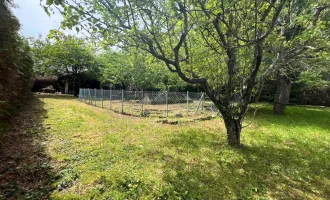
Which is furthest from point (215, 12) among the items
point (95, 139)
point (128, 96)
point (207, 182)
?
point (128, 96)

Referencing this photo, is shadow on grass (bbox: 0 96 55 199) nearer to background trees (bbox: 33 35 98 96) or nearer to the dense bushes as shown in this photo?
the dense bushes

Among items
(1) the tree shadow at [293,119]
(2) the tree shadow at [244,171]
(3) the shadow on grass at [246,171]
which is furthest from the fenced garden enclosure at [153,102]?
(2) the tree shadow at [244,171]

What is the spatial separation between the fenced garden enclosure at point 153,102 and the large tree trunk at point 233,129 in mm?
4649

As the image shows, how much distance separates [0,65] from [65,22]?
3.39 m

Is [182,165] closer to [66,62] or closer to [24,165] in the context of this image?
[24,165]

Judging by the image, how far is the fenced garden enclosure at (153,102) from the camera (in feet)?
31.7

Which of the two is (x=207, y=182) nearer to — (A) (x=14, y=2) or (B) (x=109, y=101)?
(A) (x=14, y=2)

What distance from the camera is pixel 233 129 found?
176 inches

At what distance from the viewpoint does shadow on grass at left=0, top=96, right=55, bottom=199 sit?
8.66 ft

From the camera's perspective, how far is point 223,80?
4590 millimetres

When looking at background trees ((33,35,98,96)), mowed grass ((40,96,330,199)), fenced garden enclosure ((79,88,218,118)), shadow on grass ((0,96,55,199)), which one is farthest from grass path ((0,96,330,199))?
background trees ((33,35,98,96))

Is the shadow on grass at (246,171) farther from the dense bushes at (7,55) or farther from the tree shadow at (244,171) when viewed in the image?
the dense bushes at (7,55)

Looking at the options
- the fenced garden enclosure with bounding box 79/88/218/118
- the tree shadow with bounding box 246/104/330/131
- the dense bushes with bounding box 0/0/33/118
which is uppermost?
the dense bushes with bounding box 0/0/33/118

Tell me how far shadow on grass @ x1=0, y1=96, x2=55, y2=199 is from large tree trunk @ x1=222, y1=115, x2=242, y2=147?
355 centimetres
